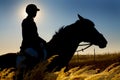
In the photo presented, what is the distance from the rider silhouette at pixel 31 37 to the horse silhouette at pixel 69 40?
25.7 inches

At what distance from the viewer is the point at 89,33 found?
40.2ft

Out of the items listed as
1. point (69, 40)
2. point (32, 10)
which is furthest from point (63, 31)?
point (32, 10)

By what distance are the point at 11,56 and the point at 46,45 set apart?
1.10 meters

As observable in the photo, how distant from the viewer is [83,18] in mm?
12031

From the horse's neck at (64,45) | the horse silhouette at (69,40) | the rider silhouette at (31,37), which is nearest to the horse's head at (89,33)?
the horse silhouette at (69,40)

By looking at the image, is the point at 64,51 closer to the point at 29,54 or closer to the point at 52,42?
the point at 52,42

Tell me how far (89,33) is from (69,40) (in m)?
1.20

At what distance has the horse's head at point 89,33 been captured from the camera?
38.8ft

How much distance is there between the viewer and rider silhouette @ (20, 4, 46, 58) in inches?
349

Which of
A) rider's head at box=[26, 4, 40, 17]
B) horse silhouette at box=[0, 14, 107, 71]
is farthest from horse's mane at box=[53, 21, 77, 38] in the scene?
rider's head at box=[26, 4, 40, 17]

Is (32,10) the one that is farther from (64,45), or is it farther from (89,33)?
(89,33)

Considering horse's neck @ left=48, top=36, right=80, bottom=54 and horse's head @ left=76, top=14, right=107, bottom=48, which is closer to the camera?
horse's neck @ left=48, top=36, right=80, bottom=54

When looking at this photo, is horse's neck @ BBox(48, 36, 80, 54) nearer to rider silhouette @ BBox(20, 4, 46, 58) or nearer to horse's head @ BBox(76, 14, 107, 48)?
horse's head @ BBox(76, 14, 107, 48)

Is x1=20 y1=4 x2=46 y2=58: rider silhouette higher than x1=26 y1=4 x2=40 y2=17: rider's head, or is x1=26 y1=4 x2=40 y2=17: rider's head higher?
x1=26 y1=4 x2=40 y2=17: rider's head
